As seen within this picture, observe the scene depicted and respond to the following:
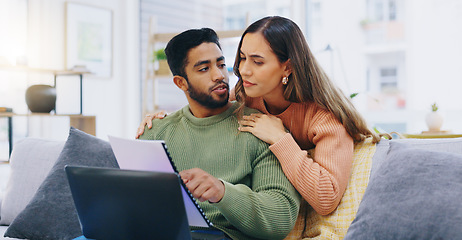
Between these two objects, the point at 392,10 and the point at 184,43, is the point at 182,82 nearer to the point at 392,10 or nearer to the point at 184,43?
the point at 184,43

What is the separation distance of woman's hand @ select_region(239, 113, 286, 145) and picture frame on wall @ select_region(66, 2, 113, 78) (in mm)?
3032

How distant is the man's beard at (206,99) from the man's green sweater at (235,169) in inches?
1.5

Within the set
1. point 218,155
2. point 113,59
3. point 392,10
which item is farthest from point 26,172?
point 392,10

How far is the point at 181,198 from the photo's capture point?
3.50ft

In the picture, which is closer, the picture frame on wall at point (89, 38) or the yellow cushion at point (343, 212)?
the yellow cushion at point (343, 212)

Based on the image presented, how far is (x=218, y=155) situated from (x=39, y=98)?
2.37m

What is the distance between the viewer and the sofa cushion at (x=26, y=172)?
198cm

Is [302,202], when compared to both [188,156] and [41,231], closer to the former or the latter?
[188,156]

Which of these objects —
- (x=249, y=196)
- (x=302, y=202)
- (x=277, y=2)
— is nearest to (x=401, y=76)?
(x=277, y=2)

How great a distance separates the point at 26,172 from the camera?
2.02 m

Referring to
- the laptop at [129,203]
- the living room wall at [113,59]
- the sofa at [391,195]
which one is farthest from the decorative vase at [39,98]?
the laptop at [129,203]

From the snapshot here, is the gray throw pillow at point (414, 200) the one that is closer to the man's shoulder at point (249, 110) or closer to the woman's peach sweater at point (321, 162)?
the woman's peach sweater at point (321, 162)

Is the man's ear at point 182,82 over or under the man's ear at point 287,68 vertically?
under

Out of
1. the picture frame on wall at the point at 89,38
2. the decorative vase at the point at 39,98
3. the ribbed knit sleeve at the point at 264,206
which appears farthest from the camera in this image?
the picture frame on wall at the point at 89,38
